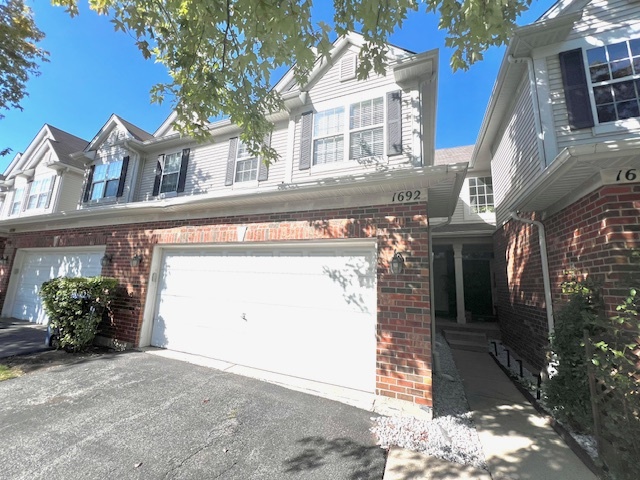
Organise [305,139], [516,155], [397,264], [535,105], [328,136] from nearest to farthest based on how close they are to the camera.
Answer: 1. [397,264]
2. [535,105]
3. [328,136]
4. [305,139]
5. [516,155]

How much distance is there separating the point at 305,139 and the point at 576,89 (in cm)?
548

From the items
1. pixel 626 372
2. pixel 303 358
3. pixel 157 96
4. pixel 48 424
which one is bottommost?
pixel 48 424

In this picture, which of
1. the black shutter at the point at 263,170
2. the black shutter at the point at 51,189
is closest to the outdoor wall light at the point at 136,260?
the black shutter at the point at 263,170

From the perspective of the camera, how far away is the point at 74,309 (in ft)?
18.1

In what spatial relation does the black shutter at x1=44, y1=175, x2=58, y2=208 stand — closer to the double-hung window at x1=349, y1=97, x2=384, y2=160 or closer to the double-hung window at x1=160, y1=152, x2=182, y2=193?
the double-hung window at x1=160, y1=152, x2=182, y2=193

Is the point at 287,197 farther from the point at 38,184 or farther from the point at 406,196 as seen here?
the point at 38,184

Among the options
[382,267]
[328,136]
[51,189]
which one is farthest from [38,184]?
[382,267]

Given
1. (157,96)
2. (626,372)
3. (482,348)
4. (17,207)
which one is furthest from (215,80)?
(17,207)

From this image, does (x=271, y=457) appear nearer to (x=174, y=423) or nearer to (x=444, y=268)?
(x=174, y=423)

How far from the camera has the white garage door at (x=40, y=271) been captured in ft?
24.0

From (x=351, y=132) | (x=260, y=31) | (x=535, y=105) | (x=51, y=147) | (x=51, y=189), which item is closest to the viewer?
(x=260, y=31)

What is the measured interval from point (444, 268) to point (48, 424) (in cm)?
1136

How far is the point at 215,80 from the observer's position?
12.5 feet

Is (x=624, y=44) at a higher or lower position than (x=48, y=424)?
higher
